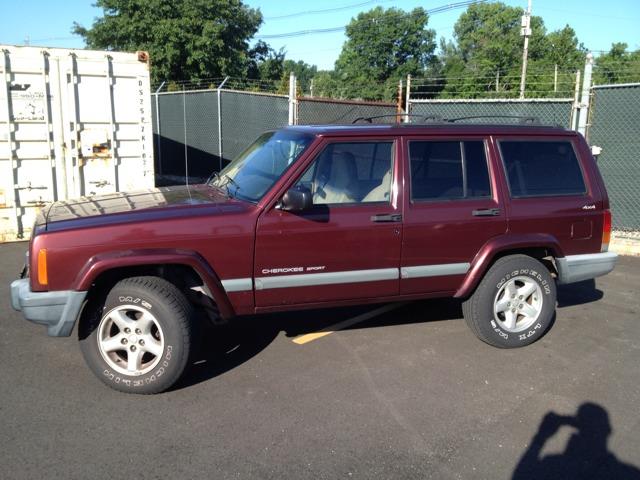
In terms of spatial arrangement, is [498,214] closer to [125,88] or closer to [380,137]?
[380,137]

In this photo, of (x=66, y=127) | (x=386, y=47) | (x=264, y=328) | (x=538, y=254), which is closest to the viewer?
(x=538, y=254)

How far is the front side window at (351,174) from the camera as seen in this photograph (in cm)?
438

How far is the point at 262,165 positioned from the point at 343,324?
5.81 ft

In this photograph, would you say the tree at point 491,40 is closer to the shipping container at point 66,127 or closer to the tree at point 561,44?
the tree at point 561,44

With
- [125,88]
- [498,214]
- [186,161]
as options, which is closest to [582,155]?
[498,214]

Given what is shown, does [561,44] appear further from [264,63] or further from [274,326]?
[274,326]

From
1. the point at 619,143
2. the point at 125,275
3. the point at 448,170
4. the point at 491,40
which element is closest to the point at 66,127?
the point at 125,275

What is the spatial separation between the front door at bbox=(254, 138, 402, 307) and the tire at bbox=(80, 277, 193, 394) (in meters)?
0.65

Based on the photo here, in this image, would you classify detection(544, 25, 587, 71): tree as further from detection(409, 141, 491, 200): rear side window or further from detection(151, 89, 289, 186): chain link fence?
detection(409, 141, 491, 200): rear side window

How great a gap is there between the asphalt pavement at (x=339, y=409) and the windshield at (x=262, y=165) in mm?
1374

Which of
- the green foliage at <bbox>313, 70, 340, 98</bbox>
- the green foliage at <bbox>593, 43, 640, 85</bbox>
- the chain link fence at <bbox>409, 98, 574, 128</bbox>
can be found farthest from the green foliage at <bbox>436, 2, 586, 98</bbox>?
the chain link fence at <bbox>409, 98, 574, 128</bbox>

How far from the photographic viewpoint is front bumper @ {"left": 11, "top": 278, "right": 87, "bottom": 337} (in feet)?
12.4

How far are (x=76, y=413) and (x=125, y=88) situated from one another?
20.7ft

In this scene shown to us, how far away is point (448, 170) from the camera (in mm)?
4789
